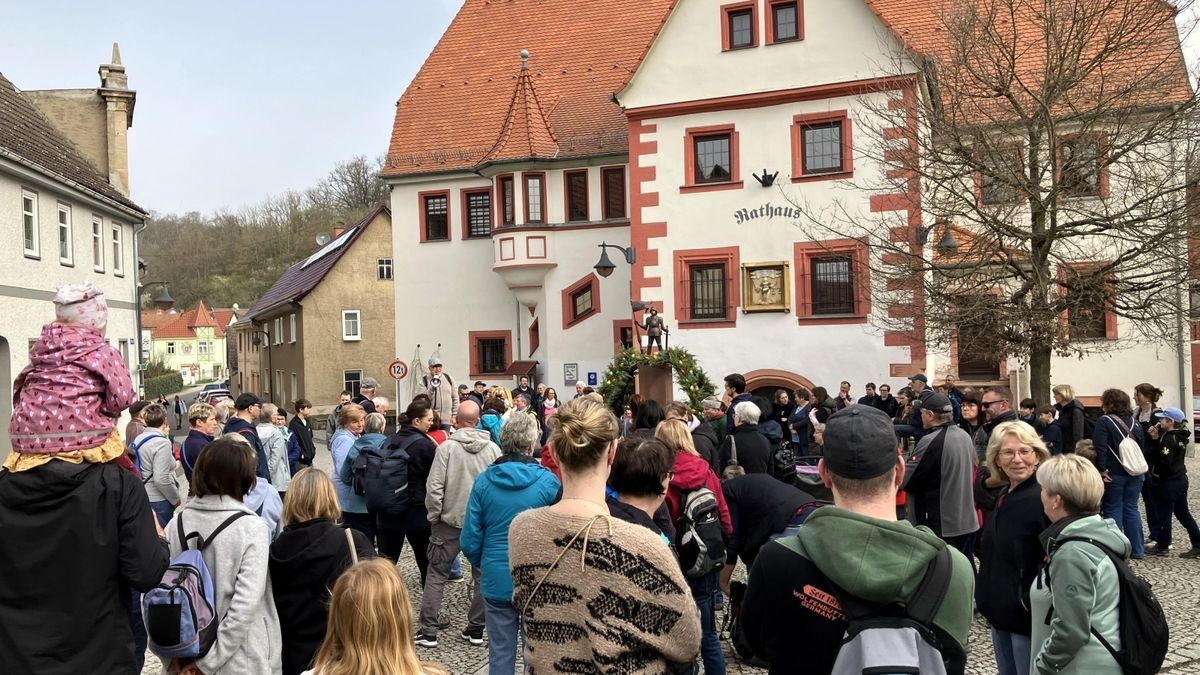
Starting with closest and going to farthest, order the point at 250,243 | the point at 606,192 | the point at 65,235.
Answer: the point at 65,235 < the point at 606,192 < the point at 250,243

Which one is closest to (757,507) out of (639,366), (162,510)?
(162,510)

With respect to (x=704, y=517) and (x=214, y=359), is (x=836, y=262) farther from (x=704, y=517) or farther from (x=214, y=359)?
(x=214, y=359)

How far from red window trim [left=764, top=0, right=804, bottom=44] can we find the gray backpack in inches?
816

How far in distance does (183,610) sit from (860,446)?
281 centimetres

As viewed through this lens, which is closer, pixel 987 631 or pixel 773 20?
pixel 987 631

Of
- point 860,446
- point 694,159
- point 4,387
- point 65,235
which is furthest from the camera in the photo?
point 65,235

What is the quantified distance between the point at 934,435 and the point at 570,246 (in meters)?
19.1

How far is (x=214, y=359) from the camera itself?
373ft

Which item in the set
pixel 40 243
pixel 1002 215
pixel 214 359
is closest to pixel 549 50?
pixel 40 243

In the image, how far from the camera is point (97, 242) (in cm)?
2520

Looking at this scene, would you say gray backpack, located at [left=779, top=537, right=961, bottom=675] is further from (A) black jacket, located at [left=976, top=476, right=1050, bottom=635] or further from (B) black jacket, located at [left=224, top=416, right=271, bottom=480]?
(B) black jacket, located at [left=224, top=416, right=271, bottom=480]

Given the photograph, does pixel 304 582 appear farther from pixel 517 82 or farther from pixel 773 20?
pixel 517 82

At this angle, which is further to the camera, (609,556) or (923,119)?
(923,119)

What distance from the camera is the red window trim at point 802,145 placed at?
21.2 meters
